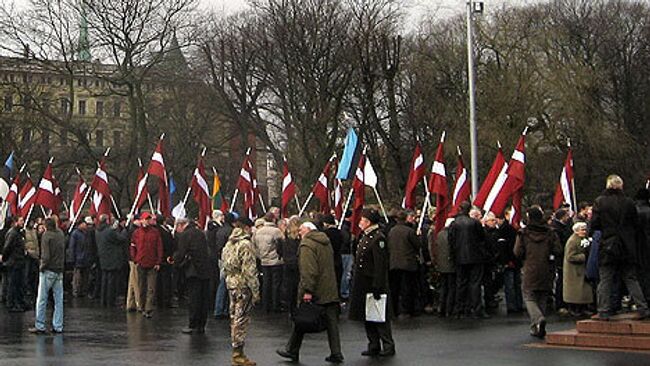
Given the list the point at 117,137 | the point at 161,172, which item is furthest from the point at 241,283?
the point at 117,137

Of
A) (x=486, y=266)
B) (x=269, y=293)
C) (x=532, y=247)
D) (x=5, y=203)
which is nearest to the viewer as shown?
(x=532, y=247)

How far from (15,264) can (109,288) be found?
2.86 meters

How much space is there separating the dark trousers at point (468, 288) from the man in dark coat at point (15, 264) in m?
8.33

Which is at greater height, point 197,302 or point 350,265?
point 350,265

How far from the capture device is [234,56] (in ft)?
165

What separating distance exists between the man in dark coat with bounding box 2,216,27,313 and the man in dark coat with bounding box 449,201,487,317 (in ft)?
27.0

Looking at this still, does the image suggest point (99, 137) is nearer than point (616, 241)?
No

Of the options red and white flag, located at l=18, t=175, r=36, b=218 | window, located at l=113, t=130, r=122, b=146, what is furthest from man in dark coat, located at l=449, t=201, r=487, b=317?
window, located at l=113, t=130, r=122, b=146

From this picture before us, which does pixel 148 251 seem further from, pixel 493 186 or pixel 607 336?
pixel 607 336

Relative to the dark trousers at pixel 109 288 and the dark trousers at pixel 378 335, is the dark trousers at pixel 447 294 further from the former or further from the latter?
the dark trousers at pixel 109 288

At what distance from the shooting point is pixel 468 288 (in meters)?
20.5

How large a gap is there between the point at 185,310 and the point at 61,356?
7576mm

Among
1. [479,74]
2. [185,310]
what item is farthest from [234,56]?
[185,310]

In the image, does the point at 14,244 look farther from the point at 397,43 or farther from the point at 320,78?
the point at 320,78
